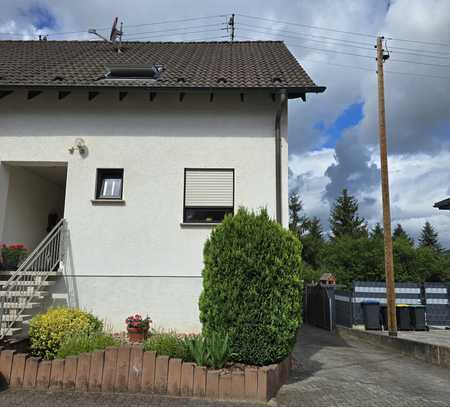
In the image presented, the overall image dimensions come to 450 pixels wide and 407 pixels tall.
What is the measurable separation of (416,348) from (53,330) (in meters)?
7.76

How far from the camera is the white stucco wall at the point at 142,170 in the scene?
8227 mm

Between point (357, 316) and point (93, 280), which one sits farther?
point (357, 316)

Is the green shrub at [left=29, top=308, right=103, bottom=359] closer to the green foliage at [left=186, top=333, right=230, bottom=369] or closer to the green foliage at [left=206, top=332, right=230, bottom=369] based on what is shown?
the green foliage at [left=186, top=333, right=230, bottom=369]

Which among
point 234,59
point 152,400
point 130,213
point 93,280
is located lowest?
point 152,400

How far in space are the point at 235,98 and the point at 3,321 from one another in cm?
681

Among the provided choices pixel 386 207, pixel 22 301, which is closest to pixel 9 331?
pixel 22 301

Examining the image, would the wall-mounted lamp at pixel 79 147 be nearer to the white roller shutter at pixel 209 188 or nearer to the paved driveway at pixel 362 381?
the white roller shutter at pixel 209 188

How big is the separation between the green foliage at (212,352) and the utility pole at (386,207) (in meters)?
7.38

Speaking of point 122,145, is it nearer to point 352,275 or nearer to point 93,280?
point 93,280

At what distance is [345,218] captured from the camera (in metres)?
52.4

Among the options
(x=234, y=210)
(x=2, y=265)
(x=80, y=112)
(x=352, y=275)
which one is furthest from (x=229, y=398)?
(x=352, y=275)

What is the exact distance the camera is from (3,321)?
704cm

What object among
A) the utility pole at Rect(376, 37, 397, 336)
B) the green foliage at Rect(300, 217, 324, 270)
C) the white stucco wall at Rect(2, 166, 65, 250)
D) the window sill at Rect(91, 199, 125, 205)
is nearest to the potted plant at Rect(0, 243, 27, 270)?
the white stucco wall at Rect(2, 166, 65, 250)

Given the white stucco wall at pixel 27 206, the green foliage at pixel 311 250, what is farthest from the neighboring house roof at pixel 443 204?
the green foliage at pixel 311 250
